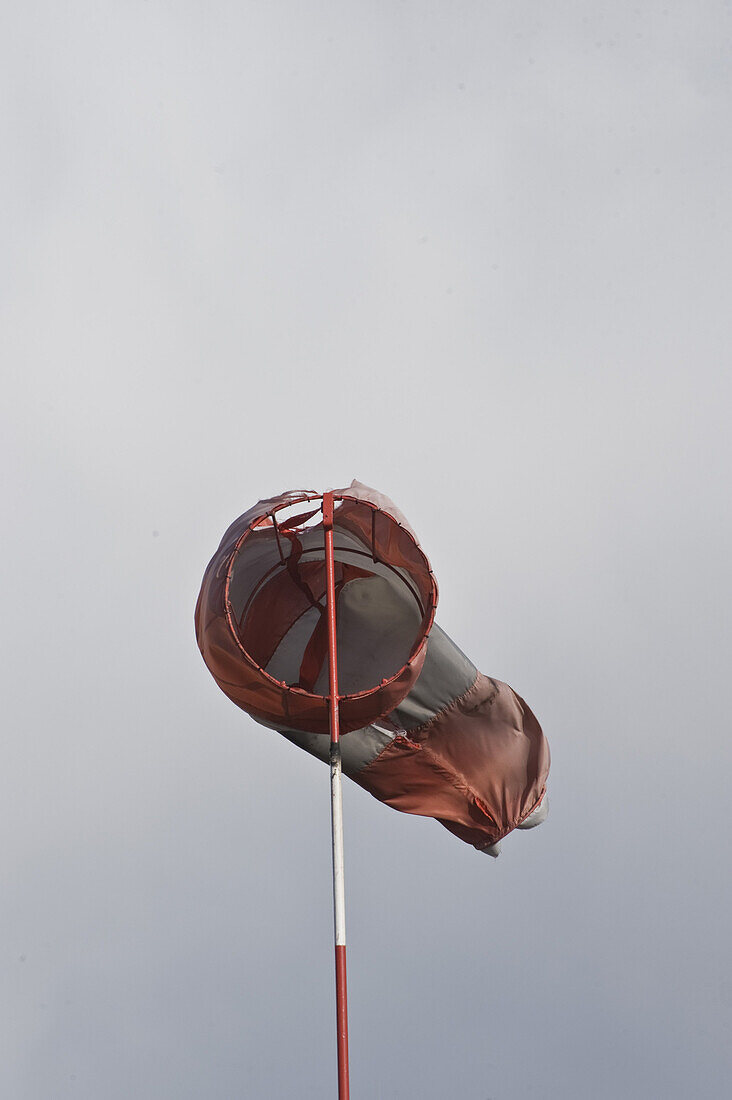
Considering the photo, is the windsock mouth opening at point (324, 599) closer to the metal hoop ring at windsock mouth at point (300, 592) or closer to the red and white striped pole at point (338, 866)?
the metal hoop ring at windsock mouth at point (300, 592)

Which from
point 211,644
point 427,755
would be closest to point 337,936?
point 211,644

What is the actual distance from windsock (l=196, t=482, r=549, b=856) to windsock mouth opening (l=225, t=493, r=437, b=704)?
0.02m

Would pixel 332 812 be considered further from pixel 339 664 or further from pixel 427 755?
pixel 427 755

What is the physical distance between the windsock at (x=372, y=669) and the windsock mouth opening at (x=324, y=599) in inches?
0.7

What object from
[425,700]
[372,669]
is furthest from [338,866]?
[425,700]

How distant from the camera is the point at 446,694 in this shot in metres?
19.7

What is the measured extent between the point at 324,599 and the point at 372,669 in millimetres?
1210

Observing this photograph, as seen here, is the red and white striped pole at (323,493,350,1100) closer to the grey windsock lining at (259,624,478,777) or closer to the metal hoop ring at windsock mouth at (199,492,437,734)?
the metal hoop ring at windsock mouth at (199,492,437,734)

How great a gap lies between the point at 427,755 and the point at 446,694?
2.90 feet

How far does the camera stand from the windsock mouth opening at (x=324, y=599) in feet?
56.2

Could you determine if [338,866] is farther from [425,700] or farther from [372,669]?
[425,700]

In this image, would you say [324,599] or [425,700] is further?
[425,700]

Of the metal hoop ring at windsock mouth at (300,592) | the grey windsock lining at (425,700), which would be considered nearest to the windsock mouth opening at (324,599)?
the metal hoop ring at windsock mouth at (300,592)

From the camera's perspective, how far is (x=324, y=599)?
18.3 m
